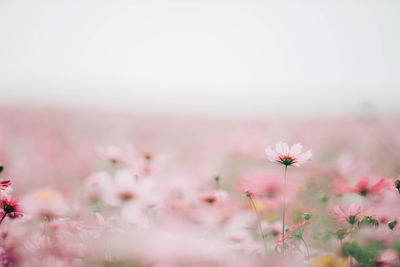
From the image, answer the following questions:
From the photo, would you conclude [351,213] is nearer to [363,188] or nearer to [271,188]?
[363,188]

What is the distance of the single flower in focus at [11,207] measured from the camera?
1.88ft

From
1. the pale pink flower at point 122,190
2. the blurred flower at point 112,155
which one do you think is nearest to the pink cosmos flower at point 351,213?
the pale pink flower at point 122,190

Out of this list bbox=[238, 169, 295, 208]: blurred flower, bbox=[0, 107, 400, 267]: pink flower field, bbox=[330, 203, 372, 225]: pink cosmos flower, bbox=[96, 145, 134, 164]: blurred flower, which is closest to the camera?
bbox=[0, 107, 400, 267]: pink flower field

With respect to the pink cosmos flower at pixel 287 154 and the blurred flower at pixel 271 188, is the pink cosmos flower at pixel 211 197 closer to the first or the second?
the blurred flower at pixel 271 188

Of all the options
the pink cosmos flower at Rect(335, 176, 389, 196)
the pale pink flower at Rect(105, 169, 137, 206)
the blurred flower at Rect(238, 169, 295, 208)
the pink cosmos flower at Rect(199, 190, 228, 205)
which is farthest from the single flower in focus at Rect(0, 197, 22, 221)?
the pink cosmos flower at Rect(335, 176, 389, 196)

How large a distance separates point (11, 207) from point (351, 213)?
68 cm

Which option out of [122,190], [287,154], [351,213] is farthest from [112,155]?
[351,213]

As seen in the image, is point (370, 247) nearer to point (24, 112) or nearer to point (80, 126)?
point (80, 126)

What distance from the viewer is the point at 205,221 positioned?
90 centimetres

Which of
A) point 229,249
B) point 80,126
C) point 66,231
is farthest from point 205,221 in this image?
point 80,126

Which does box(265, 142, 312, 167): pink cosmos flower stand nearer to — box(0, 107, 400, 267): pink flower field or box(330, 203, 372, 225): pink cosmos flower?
box(0, 107, 400, 267): pink flower field

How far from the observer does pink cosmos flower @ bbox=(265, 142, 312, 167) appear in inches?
25.0

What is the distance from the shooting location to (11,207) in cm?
58

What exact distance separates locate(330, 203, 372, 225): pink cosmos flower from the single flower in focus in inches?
25.4
